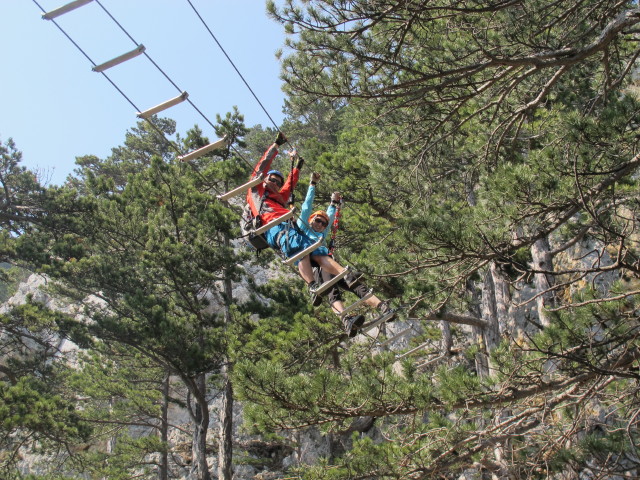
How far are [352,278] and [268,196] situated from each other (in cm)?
122

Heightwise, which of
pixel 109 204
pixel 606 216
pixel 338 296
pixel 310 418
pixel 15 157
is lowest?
pixel 310 418

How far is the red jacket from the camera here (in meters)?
5.56

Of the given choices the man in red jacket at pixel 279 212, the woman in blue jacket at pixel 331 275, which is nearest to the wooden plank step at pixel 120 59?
the man in red jacket at pixel 279 212

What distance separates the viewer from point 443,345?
35.9ft

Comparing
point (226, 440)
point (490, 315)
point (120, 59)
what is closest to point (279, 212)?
point (120, 59)

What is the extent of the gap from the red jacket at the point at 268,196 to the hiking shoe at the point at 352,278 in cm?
90

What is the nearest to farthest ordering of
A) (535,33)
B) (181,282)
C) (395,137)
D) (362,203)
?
(535,33) → (395,137) → (362,203) → (181,282)

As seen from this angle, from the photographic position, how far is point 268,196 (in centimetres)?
579

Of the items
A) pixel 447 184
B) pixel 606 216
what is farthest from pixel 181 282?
pixel 606 216

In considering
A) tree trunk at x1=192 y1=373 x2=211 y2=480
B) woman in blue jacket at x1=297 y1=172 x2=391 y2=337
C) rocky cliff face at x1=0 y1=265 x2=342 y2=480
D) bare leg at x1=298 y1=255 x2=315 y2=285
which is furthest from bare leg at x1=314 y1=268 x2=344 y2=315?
tree trunk at x1=192 y1=373 x2=211 y2=480

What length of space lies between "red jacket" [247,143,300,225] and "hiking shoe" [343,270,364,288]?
90 centimetres

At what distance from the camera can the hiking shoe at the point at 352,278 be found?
5371 mm

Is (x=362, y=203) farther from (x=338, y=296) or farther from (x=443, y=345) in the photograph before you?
(x=443, y=345)

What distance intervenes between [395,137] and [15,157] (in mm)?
→ 10738
